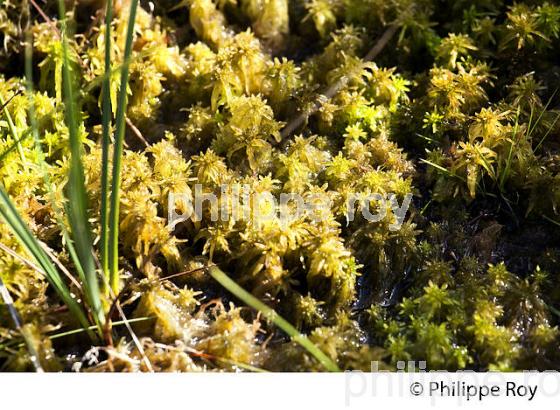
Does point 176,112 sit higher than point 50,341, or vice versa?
point 176,112

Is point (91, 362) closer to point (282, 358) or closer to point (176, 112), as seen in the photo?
point (282, 358)

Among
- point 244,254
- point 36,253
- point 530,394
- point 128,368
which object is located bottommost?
point 530,394

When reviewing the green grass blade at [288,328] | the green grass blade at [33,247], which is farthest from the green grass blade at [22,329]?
the green grass blade at [288,328]

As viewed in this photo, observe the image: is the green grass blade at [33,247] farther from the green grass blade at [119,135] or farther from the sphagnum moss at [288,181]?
the green grass blade at [119,135]

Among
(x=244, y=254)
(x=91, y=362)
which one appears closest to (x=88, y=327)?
(x=91, y=362)

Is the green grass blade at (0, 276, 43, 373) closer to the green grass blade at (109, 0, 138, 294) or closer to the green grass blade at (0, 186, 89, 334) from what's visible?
the green grass blade at (0, 186, 89, 334)

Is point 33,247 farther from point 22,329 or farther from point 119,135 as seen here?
point 119,135

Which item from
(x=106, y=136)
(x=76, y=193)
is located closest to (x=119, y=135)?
(x=106, y=136)

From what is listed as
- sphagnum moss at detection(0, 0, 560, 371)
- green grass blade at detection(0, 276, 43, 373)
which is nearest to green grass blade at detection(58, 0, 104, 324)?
sphagnum moss at detection(0, 0, 560, 371)

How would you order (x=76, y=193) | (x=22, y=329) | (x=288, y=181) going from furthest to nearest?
1. (x=288, y=181)
2. (x=22, y=329)
3. (x=76, y=193)
